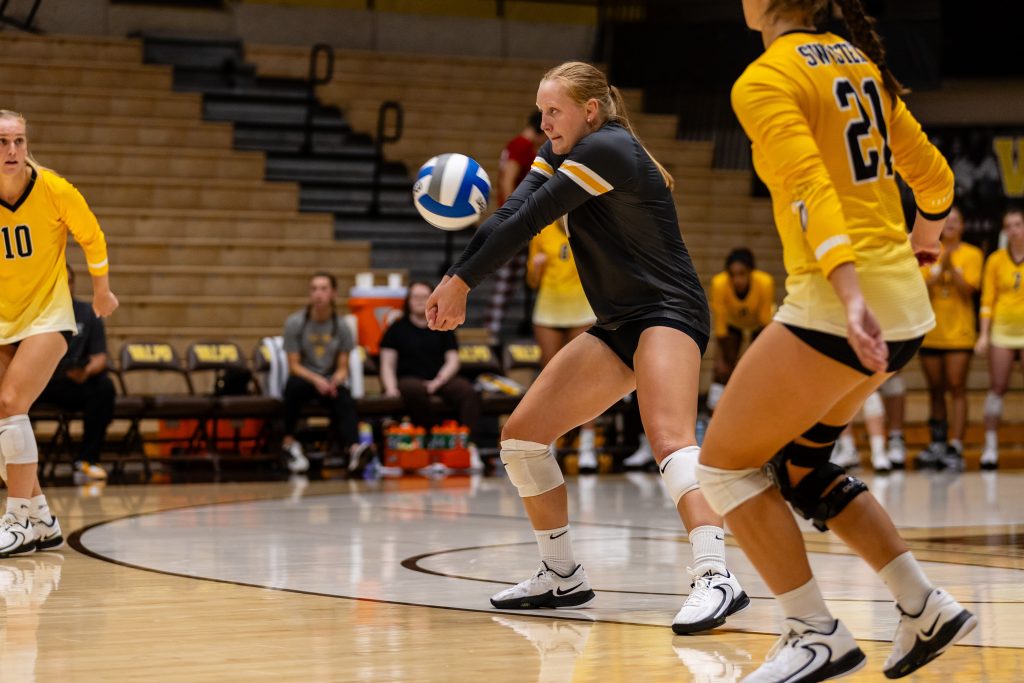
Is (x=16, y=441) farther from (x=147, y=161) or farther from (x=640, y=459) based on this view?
(x=147, y=161)

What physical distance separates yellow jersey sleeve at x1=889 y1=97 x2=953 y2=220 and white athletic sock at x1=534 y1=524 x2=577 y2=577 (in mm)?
1619

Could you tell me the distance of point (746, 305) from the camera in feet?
38.6

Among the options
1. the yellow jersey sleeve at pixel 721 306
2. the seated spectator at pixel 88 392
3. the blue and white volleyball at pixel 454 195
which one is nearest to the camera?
the blue and white volleyball at pixel 454 195

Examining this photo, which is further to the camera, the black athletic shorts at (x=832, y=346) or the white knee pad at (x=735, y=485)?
the white knee pad at (x=735, y=485)

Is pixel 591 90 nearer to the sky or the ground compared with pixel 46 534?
nearer to the sky

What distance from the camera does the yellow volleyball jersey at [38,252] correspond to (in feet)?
19.4

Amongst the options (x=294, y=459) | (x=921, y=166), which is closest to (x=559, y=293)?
(x=294, y=459)

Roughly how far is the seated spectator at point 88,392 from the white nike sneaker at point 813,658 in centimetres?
753

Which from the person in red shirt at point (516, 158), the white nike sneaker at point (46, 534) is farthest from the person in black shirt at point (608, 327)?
the person in red shirt at point (516, 158)

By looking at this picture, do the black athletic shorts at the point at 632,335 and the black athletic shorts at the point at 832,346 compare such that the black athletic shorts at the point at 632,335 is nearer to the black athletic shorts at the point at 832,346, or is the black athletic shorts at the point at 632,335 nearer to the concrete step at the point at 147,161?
the black athletic shorts at the point at 832,346

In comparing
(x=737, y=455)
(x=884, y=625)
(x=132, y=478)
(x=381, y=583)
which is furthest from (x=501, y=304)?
(x=737, y=455)

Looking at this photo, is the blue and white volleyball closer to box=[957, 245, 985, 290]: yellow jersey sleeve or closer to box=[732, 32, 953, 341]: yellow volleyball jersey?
box=[732, 32, 953, 341]: yellow volleyball jersey

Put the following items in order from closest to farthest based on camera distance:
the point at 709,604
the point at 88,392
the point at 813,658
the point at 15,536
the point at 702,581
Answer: the point at 813,658, the point at 709,604, the point at 702,581, the point at 15,536, the point at 88,392

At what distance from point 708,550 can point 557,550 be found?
1.76 ft
